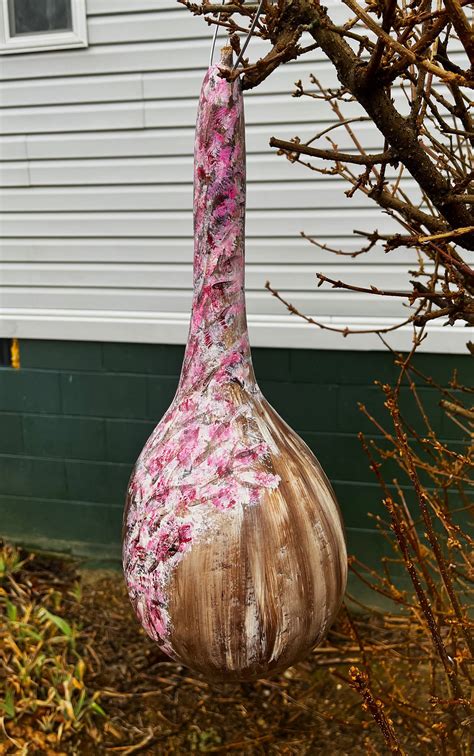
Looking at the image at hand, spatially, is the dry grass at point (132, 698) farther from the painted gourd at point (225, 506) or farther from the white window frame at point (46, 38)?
the white window frame at point (46, 38)

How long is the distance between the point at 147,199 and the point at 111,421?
1.16 metres

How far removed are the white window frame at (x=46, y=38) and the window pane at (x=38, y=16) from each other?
23 mm

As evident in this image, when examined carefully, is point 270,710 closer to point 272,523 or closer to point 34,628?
point 34,628

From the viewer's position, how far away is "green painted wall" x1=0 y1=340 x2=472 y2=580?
320 centimetres

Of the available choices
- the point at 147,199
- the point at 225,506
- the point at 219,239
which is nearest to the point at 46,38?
the point at 147,199

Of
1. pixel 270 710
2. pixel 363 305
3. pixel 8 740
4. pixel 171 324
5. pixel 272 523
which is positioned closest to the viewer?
pixel 272 523

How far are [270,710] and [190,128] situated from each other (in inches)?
103

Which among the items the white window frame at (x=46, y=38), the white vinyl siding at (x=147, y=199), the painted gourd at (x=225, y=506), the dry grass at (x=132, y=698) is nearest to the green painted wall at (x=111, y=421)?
the white vinyl siding at (x=147, y=199)

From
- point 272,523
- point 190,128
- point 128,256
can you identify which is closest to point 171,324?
point 128,256

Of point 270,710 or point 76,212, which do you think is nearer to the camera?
point 270,710

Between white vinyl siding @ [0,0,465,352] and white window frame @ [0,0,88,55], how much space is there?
4 cm

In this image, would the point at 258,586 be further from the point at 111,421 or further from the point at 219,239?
the point at 111,421

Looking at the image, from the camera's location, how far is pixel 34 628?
3.10 metres

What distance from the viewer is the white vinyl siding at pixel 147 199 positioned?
119 inches
